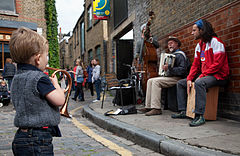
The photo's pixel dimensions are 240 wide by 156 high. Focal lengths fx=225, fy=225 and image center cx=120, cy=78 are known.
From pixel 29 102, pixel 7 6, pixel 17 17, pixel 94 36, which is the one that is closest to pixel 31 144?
pixel 29 102

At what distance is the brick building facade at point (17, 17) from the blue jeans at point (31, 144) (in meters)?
12.9

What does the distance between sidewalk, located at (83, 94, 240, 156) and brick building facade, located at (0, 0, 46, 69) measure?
11.1 m

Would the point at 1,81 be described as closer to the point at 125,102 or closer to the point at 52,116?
the point at 125,102

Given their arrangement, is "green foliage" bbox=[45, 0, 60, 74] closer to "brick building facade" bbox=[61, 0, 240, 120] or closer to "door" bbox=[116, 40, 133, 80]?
"door" bbox=[116, 40, 133, 80]

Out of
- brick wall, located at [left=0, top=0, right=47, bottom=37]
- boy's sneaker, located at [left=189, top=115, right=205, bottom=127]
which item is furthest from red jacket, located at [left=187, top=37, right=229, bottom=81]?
brick wall, located at [left=0, top=0, right=47, bottom=37]

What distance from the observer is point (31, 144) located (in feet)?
5.12

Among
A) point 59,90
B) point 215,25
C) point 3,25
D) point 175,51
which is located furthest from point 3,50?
point 59,90

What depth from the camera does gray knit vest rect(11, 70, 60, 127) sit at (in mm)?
1560

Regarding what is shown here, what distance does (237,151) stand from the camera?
7.54ft

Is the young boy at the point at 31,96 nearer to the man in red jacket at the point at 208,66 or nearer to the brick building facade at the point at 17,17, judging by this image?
the man in red jacket at the point at 208,66

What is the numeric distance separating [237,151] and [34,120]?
1.99 metres

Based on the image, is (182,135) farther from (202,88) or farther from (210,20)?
(210,20)

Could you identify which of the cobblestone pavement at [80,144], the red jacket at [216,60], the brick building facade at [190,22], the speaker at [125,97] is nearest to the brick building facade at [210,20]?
the brick building facade at [190,22]

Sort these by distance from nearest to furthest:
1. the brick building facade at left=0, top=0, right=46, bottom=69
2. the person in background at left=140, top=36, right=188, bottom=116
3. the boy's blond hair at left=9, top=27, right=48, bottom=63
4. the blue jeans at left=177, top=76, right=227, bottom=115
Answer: the boy's blond hair at left=9, top=27, right=48, bottom=63 < the blue jeans at left=177, top=76, right=227, bottom=115 < the person in background at left=140, top=36, right=188, bottom=116 < the brick building facade at left=0, top=0, right=46, bottom=69
